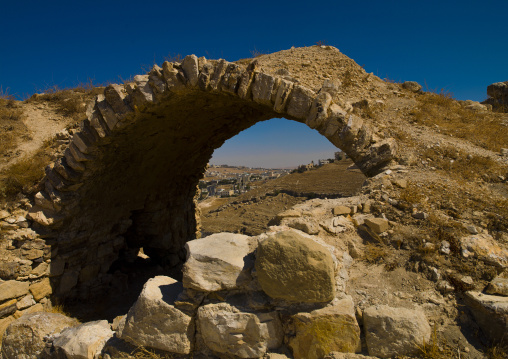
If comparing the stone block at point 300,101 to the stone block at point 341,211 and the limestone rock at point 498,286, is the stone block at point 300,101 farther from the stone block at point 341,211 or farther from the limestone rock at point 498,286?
the limestone rock at point 498,286

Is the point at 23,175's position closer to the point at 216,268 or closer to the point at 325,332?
the point at 216,268

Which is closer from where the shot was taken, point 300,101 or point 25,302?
point 300,101

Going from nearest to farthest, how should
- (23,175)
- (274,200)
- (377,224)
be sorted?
1. (377,224)
2. (23,175)
3. (274,200)

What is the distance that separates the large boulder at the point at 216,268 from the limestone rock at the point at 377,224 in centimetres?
143

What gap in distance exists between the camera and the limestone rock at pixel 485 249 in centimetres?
257

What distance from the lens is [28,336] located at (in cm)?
345

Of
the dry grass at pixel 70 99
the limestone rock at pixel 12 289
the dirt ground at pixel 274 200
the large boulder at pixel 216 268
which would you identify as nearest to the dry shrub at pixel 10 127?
the dry grass at pixel 70 99

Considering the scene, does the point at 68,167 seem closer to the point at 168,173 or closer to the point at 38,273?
the point at 38,273

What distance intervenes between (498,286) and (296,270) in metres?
1.66

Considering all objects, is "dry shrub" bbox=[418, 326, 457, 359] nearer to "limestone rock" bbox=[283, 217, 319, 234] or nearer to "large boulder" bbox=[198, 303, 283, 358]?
"large boulder" bbox=[198, 303, 283, 358]

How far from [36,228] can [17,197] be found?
0.67 metres

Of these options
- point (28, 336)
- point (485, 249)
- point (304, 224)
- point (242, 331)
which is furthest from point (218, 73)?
point (28, 336)

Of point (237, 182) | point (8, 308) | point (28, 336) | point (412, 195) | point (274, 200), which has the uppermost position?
point (237, 182)

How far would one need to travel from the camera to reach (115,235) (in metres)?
6.70
